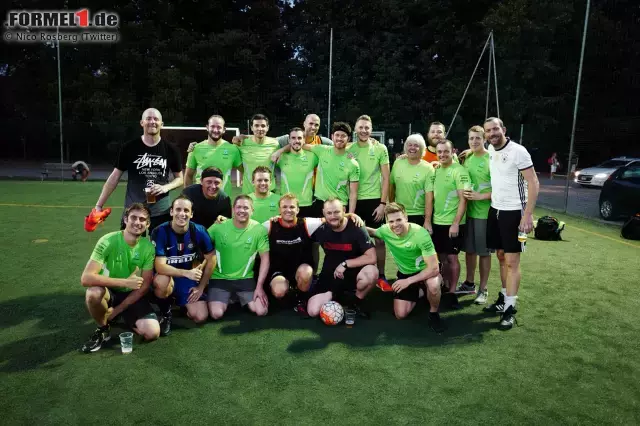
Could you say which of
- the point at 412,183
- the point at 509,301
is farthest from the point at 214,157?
the point at 509,301

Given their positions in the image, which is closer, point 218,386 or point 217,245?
point 218,386

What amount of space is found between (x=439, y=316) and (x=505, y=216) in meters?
1.16

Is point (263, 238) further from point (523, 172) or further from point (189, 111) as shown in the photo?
point (189, 111)

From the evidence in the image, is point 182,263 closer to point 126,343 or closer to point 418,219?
point 126,343

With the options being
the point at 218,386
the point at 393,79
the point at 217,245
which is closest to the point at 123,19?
the point at 393,79

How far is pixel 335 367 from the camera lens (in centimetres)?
373

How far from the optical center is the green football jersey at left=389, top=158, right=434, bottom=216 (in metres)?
5.39

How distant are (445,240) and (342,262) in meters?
1.23

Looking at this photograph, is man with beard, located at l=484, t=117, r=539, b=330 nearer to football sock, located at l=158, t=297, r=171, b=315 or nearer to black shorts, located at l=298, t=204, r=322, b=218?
black shorts, located at l=298, t=204, r=322, b=218

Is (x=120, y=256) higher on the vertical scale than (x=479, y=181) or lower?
lower

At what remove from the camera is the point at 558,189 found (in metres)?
18.5

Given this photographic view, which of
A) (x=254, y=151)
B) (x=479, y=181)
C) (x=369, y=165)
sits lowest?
(x=479, y=181)

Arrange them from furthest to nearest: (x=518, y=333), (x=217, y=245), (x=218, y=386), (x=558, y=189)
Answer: (x=558, y=189) → (x=217, y=245) → (x=518, y=333) → (x=218, y=386)

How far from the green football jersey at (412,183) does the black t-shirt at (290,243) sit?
1.07 metres
